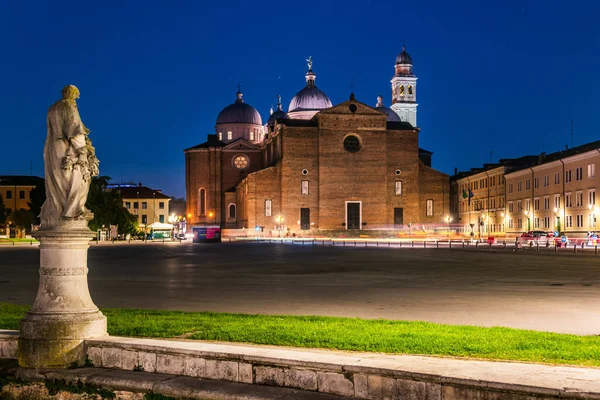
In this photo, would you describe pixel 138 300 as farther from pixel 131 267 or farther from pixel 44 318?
pixel 131 267

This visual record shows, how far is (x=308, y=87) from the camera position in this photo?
10056 cm

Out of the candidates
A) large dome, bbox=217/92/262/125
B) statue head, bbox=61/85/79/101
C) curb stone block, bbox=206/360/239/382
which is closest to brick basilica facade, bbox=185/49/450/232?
large dome, bbox=217/92/262/125

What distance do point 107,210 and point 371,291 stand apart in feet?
187

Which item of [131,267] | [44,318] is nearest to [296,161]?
[131,267]

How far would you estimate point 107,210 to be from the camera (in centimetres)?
7012

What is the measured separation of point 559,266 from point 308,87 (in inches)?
3007

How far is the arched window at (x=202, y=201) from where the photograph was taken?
93.2 metres

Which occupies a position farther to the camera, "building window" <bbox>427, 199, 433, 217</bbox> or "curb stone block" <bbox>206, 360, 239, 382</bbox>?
"building window" <bbox>427, 199, 433, 217</bbox>

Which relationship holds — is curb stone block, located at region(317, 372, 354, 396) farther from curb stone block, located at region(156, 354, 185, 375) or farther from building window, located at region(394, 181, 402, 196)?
building window, located at region(394, 181, 402, 196)

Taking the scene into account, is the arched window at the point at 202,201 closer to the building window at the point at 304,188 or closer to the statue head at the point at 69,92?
the building window at the point at 304,188

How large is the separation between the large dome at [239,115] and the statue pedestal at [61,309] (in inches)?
3698

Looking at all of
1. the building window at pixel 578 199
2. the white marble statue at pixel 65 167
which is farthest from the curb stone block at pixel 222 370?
the building window at pixel 578 199

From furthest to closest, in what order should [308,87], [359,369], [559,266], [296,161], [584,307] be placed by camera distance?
[308,87] < [296,161] < [559,266] < [584,307] < [359,369]

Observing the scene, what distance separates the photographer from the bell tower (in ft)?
373
